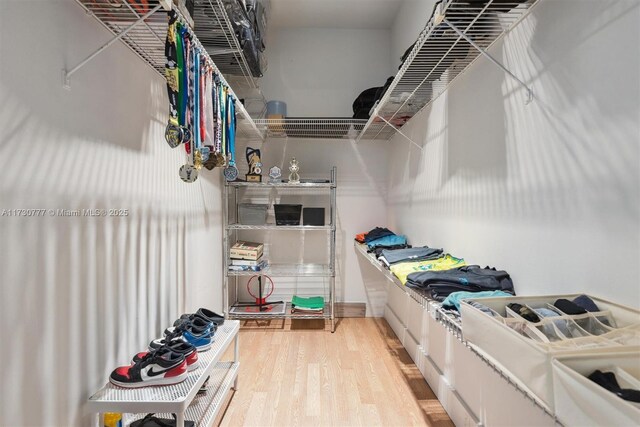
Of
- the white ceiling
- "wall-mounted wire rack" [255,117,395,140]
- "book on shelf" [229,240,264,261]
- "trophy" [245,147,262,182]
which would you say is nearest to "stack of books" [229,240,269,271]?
"book on shelf" [229,240,264,261]

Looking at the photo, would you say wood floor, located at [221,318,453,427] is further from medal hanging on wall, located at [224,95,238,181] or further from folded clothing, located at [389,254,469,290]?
medal hanging on wall, located at [224,95,238,181]

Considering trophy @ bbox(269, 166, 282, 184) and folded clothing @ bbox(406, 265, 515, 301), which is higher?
trophy @ bbox(269, 166, 282, 184)

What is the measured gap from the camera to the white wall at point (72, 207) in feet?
2.79

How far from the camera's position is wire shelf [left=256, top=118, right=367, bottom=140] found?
8.84 ft

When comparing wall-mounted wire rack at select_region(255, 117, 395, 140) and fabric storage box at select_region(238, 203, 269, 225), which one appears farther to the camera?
fabric storage box at select_region(238, 203, 269, 225)

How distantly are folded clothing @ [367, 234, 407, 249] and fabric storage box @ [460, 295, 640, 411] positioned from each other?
5.20ft

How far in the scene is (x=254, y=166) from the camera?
296cm

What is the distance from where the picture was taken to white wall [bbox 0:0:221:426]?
2.79 feet

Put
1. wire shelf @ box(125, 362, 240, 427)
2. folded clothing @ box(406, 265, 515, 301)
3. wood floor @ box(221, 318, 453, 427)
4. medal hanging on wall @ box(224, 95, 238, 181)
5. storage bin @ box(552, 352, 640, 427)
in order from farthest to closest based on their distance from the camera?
medal hanging on wall @ box(224, 95, 238, 181) → wood floor @ box(221, 318, 453, 427) → wire shelf @ box(125, 362, 240, 427) → folded clothing @ box(406, 265, 515, 301) → storage bin @ box(552, 352, 640, 427)

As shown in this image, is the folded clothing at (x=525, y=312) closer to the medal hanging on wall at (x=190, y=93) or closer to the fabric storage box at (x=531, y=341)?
the fabric storage box at (x=531, y=341)

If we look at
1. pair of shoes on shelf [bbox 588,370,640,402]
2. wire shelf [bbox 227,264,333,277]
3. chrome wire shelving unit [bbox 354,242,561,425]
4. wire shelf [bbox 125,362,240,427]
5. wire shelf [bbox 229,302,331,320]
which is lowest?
wire shelf [bbox 125,362,240,427]

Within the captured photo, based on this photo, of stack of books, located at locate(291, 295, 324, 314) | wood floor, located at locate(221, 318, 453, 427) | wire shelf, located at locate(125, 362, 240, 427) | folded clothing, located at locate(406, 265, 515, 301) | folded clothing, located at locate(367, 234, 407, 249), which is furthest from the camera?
stack of books, located at locate(291, 295, 324, 314)

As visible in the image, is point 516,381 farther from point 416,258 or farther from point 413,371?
point 413,371

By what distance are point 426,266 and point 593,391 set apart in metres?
1.09
